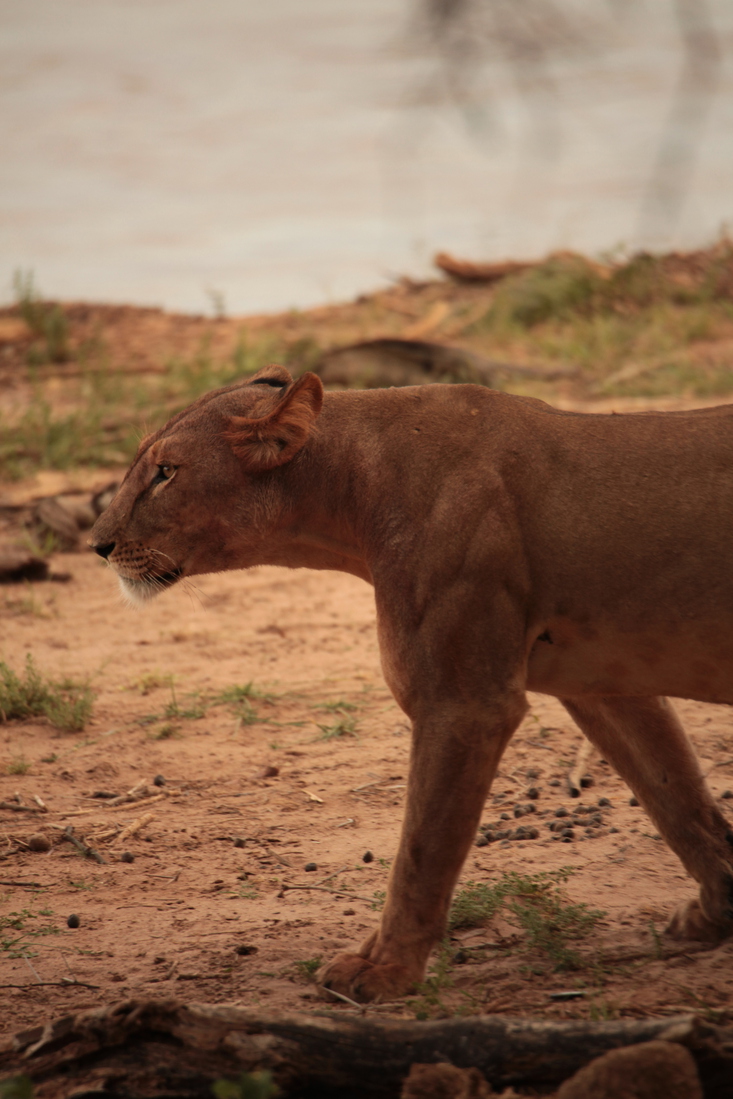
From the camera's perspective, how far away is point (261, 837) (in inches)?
190

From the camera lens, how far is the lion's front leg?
3395mm

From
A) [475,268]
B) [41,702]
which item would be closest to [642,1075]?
[41,702]

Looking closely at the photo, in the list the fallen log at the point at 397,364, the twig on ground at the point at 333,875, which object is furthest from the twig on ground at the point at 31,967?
the fallen log at the point at 397,364

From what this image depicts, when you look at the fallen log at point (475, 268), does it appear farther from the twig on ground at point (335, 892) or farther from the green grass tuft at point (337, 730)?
the twig on ground at point (335, 892)

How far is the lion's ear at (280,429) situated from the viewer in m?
3.77

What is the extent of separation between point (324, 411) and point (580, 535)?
0.99 metres

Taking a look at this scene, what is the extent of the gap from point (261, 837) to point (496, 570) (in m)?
1.96

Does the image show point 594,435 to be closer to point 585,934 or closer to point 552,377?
point 585,934

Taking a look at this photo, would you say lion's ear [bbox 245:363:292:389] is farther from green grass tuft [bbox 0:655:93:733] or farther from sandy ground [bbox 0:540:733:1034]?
green grass tuft [bbox 0:655:93:733]

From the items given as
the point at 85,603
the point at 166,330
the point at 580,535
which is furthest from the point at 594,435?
the point at 166,330

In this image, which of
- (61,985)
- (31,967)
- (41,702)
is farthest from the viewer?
(41,702)

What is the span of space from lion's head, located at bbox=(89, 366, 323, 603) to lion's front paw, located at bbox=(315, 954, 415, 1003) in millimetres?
1330

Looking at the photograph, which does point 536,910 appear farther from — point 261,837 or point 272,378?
point 272,378

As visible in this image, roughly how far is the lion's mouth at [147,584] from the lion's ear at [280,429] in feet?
1.53
